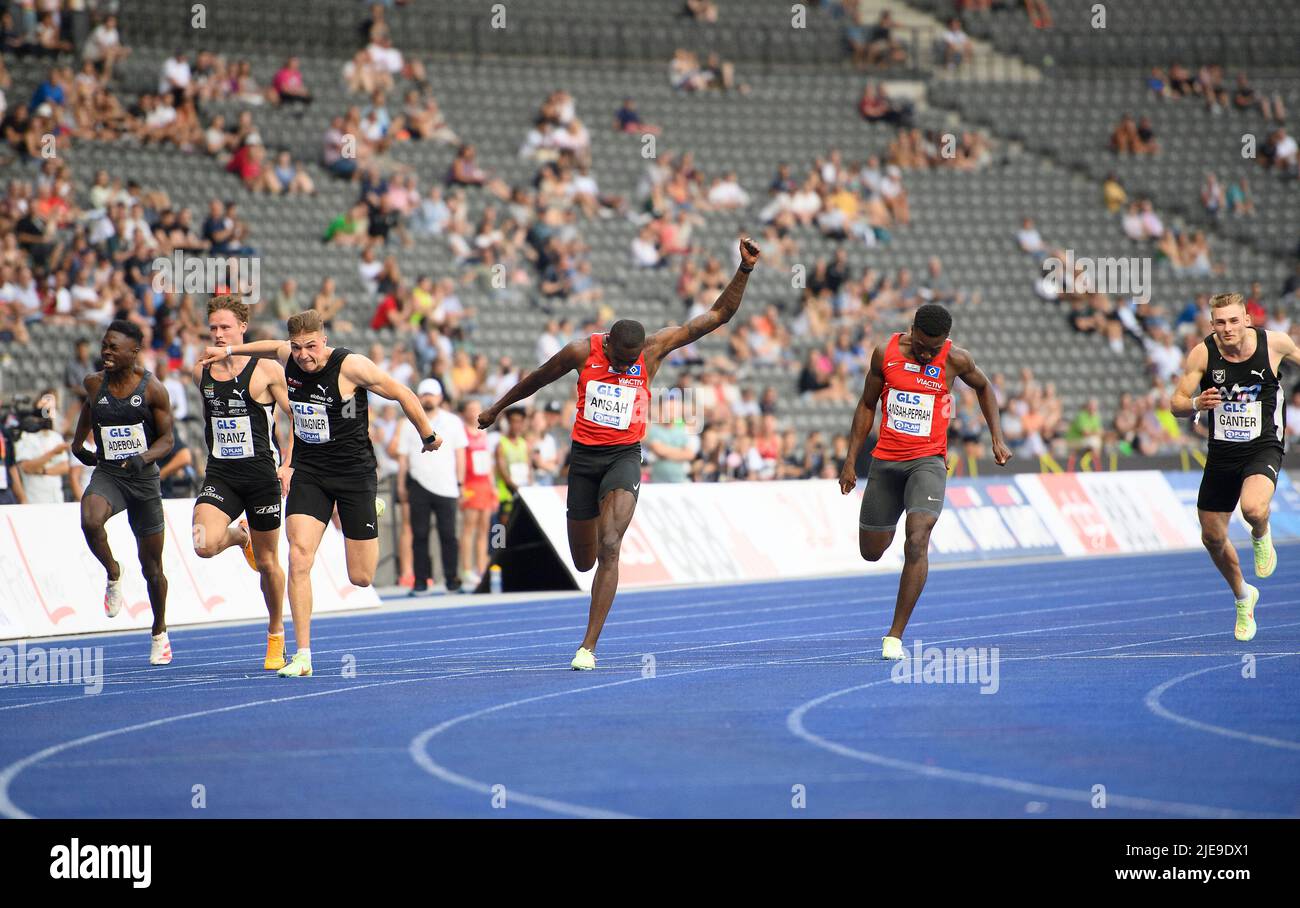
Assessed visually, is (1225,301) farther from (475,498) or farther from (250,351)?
(475,498)

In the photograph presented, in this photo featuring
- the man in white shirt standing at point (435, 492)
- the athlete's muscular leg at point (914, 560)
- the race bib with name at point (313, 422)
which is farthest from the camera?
the man in white shirt standing at point (435, 492)

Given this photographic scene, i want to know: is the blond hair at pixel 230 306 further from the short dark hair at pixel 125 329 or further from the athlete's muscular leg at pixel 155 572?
the athlete's muscular leg at pixel 155 572

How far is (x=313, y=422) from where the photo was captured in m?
10.8

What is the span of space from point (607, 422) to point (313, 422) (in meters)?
1.84

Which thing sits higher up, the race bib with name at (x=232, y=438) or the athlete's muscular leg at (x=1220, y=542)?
the race bib with name at (x=232, y=438)

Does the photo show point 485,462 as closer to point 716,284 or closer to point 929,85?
point 716,284

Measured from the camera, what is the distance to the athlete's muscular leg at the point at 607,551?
35.9 feet

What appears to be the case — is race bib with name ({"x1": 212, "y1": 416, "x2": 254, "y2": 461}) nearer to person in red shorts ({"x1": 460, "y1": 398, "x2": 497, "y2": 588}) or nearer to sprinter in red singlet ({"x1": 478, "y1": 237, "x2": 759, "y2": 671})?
sprinter in red singlet ({"x1": 478, "y1": 237, "x2": 759, "y2": 671})

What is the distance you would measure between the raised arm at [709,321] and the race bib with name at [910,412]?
1.31m

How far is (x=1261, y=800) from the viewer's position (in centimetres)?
639
